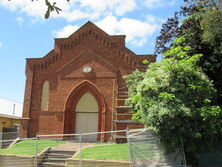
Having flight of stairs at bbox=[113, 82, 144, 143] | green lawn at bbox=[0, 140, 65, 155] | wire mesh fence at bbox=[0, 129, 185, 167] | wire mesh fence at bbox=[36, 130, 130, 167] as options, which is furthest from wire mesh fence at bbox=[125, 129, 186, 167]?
flight of stairs at bbox=[113, 82, 144, 143]

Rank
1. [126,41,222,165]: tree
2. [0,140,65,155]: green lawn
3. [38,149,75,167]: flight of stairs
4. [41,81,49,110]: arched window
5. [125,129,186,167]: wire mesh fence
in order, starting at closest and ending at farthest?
[125,129,186,167]: wire mesh fence < [126,41,222,165]: tree < [38,149,75,167]: flight of stairs < [0,140,65,155]: green lawn < [41,81,49,110]: arched window

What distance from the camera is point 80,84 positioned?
20766 mm

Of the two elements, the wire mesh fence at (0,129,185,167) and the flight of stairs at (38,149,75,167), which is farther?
the flight of stairs at (38,149,75,167)

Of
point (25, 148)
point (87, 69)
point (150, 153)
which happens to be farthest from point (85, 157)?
point (87, 69)

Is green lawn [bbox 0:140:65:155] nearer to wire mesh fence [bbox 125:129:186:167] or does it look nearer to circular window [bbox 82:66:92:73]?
circular window [bbox 82:66:92:73]

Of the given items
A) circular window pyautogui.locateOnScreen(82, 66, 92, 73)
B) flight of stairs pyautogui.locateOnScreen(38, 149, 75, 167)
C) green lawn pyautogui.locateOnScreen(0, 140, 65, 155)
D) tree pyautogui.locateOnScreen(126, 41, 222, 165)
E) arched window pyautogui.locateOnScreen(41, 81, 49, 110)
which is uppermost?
circular window pyautogui.locateOnScreen(82, 66, 92, 73)

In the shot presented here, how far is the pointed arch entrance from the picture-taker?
20.6m

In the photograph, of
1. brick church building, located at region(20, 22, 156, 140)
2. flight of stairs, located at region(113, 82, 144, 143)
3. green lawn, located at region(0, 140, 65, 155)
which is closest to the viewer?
green lawn, located at region(0, 140, 65, 155)

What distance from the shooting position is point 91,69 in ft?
68.5

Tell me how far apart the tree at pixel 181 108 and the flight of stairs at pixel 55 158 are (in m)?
5.50

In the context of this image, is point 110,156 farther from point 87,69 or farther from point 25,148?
point 87,69

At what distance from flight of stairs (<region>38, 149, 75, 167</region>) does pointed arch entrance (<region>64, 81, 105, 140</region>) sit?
5.80 m

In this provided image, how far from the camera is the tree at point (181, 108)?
9844mm

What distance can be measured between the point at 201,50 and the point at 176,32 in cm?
219
